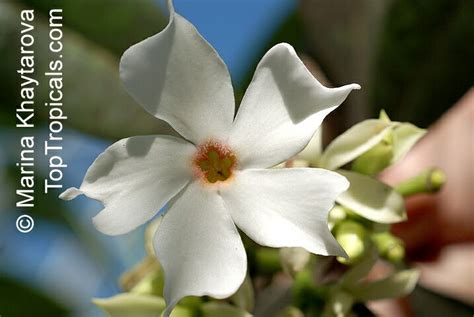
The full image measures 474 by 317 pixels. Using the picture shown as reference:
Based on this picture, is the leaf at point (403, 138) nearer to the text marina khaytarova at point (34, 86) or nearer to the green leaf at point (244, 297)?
the green leaf at point (244, 297)

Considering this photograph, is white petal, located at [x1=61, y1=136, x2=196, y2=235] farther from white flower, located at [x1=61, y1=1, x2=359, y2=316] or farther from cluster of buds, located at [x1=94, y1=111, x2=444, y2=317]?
cluster of buds, located at [x1=94, y1=111, x2=444, y2=317]
